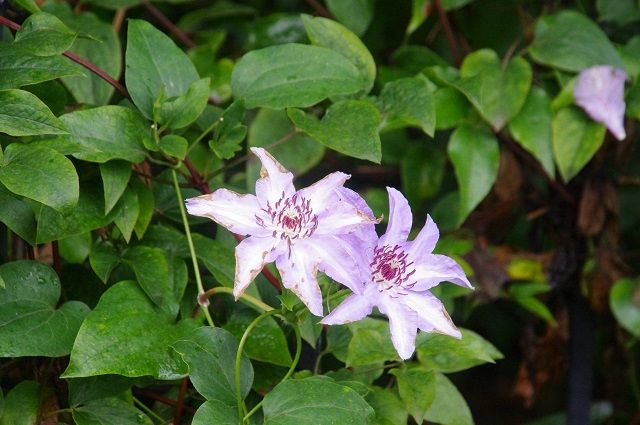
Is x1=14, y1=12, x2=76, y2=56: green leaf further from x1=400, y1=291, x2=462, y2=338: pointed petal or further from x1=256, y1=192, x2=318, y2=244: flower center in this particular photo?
x1=400, y1=291, x2=462, y2=338: pointed petal

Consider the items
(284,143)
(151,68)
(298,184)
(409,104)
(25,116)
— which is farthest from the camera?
(298,184)

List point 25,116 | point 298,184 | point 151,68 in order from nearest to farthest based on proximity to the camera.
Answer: point 25,116, point 151,68, point 298,184

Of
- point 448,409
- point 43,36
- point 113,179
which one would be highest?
point 43,36

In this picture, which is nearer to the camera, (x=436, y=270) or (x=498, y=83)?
(x=436, y=270)

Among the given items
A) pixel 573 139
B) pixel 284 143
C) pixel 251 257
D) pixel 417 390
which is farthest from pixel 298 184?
pixel 251 257

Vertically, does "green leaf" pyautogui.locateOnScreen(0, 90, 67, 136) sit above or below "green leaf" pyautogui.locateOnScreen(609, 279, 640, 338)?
above

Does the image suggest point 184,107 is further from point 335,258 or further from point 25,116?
point 335,258

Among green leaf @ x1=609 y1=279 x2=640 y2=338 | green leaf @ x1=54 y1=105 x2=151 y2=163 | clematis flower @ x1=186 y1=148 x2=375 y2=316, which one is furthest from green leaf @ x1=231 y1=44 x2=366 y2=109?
green leaf @ x1=609 y1=279 x2=640 y2=338
